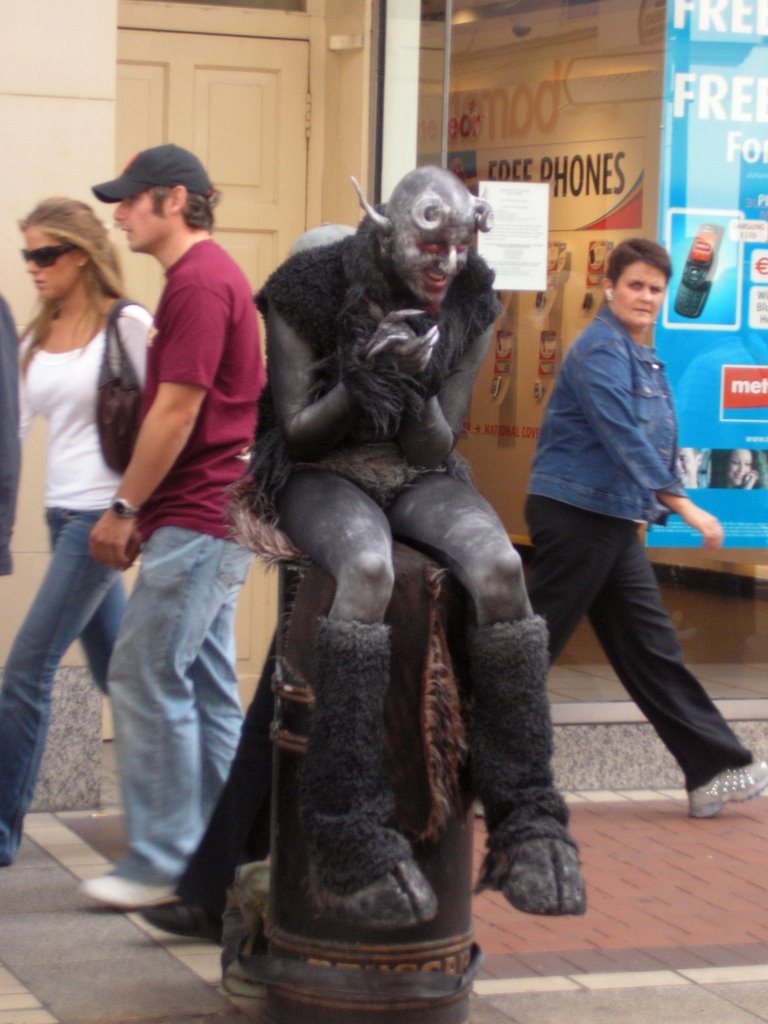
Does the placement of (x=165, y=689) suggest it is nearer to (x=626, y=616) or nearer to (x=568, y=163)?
(x=626, y=616)

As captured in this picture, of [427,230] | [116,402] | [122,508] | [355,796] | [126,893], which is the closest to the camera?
[355,796]

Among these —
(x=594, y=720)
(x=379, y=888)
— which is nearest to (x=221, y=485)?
(x=379, y=888)

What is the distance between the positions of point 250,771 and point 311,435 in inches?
37.9

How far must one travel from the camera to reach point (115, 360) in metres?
5.22

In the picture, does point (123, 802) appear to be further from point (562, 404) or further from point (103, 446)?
point (562, 404)

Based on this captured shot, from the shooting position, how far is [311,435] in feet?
12.8

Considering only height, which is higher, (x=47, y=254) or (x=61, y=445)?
(x=47, y=254)

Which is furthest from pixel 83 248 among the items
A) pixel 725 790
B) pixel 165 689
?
pixel 725 790

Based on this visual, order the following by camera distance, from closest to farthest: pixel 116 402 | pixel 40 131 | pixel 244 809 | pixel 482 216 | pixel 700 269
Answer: pixel 482 216
pixel 244 809
pixel 116 402
pixel 40 131
pixel 700 269

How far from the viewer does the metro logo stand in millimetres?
7219

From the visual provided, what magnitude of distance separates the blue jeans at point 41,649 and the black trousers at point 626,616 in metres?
1.62

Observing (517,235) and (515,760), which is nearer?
(515,760)

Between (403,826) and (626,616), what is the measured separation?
8.97ft

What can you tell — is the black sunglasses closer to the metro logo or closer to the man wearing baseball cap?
the man wearing baseball cap
